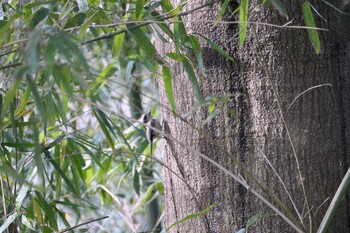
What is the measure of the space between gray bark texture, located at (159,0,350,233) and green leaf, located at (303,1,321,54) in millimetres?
45

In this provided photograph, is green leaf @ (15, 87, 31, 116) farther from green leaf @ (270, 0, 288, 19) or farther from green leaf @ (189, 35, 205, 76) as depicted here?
green leaf @ (270, 0, 288, 19)

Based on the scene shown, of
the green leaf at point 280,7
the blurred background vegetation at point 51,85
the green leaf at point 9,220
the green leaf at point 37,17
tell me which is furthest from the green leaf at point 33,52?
the green leaf at point 9,220

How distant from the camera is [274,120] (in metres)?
1.10

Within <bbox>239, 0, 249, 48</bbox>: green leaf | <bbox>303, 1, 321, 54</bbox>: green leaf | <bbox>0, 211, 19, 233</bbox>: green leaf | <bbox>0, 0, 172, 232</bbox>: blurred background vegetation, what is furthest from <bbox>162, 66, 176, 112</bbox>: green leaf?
<bbox>0, 211, 19, 233</bbox>: green leaf

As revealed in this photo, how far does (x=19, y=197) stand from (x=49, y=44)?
0.57 m

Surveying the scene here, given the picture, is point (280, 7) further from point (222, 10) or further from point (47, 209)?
point (47, 209)

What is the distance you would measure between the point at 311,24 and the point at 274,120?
166 millimetres

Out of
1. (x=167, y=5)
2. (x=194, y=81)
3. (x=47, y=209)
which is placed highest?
(x=167, y=5)

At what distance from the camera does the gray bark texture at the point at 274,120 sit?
3.60ft

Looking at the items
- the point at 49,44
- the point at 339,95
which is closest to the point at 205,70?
the point at 339,95

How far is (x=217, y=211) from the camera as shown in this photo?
3.68ft

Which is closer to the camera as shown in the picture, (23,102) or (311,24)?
(311,24)

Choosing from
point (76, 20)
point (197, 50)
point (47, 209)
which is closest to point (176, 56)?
point (197, 50)

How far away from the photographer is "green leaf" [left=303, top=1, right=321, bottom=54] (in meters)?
1.06
